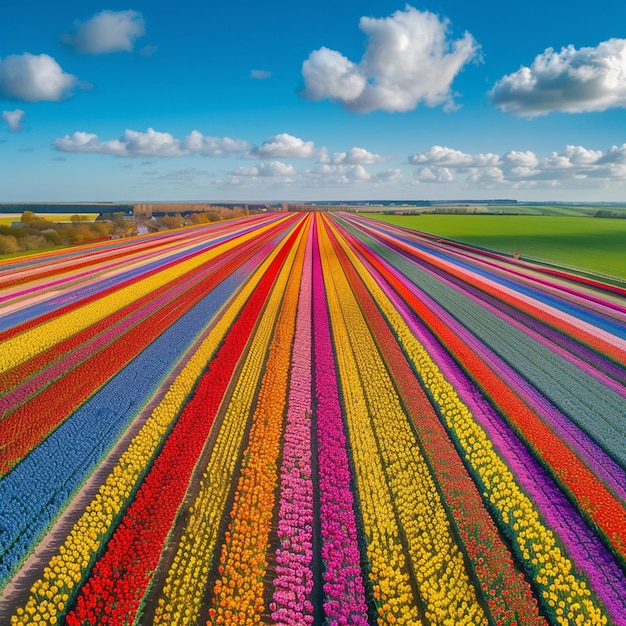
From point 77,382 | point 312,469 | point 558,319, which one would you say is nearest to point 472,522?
point 312,469

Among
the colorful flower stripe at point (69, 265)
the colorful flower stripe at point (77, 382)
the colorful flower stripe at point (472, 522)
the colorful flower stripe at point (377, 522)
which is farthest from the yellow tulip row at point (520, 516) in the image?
the colorful flower stripe at point (69, 265)

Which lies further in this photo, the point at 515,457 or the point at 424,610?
the point at 515,457

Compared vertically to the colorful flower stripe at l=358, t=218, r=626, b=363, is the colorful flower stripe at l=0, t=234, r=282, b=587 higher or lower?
lower

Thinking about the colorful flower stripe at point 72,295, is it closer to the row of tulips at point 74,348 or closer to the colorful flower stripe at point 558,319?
the row of tulips at point 74,348

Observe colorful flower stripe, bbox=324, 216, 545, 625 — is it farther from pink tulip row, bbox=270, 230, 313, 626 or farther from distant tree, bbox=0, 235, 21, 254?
distant tree, bbox=0, 235, 21, 254

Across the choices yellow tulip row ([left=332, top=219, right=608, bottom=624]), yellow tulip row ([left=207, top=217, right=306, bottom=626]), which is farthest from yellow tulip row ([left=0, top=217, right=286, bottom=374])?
yellow tulip row ([left=332, top=219, right=608, bottom=624])

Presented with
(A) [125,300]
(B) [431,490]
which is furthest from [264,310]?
(B) [431,490]

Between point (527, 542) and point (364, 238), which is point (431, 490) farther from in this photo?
point (364, 238)
